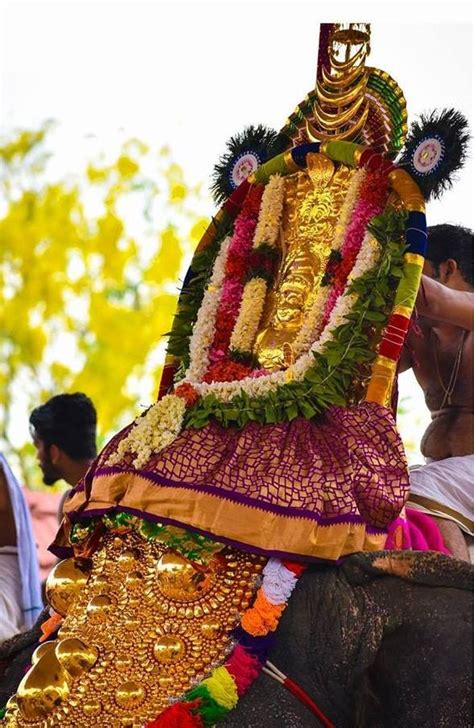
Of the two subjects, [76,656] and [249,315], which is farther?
[249,315]

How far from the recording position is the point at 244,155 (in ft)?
14.7

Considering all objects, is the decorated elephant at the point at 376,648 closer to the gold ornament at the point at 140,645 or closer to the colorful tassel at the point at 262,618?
the colorful tassel at the point at 262,618

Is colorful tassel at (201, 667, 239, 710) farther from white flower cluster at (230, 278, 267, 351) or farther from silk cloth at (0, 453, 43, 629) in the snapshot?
silk cloth at (0, 453, 43, 629)

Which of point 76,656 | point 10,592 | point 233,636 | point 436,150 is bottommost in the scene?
point 10,592

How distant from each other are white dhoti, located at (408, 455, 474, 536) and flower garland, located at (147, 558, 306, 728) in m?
0.81

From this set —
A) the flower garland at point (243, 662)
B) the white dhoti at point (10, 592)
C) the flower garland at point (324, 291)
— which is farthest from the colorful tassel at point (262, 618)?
the white dhoti at point (10, 592)

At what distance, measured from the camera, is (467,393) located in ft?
14.8

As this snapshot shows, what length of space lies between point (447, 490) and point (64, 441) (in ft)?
9.93

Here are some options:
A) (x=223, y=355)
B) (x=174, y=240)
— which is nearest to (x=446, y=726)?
(x=223, y=355)

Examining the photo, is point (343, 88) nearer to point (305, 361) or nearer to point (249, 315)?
point (249, 315)

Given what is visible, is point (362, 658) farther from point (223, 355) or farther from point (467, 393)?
point (467, 393)

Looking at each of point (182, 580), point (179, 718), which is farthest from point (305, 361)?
point (179, 718)

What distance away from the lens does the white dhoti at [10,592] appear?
554cm

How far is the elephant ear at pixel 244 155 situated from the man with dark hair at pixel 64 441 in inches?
90.4
